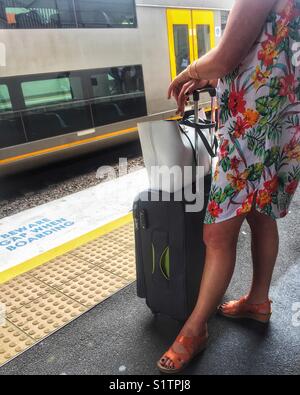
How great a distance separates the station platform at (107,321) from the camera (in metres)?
1.58

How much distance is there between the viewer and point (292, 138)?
1.42m

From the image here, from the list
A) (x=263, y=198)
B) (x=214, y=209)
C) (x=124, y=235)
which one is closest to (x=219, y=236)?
(x=214, y=209)

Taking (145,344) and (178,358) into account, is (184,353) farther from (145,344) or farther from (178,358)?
(145,344)

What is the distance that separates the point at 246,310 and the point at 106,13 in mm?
4388

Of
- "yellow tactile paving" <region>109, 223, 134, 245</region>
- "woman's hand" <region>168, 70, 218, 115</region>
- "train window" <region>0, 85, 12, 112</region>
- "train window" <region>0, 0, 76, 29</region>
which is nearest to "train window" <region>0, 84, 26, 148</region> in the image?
"train window" <region>0, 85, 12, 112</region>

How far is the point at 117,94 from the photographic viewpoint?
5.21 metres

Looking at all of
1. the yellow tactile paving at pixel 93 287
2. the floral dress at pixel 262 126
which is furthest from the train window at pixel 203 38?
the floral dress at pixel 262 126

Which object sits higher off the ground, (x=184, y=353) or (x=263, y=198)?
(x=263, y=198)

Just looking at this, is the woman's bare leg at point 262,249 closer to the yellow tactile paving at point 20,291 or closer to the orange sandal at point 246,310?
the orange sandal at point 246,310

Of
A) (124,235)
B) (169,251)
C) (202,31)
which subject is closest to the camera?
(169,251)

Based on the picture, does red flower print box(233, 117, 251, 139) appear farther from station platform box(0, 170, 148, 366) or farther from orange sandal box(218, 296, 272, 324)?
station platform box(0, 170, 148, 366)

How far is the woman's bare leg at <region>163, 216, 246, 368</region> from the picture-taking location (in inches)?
58.2

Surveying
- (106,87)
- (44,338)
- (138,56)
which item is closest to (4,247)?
(44,338)
